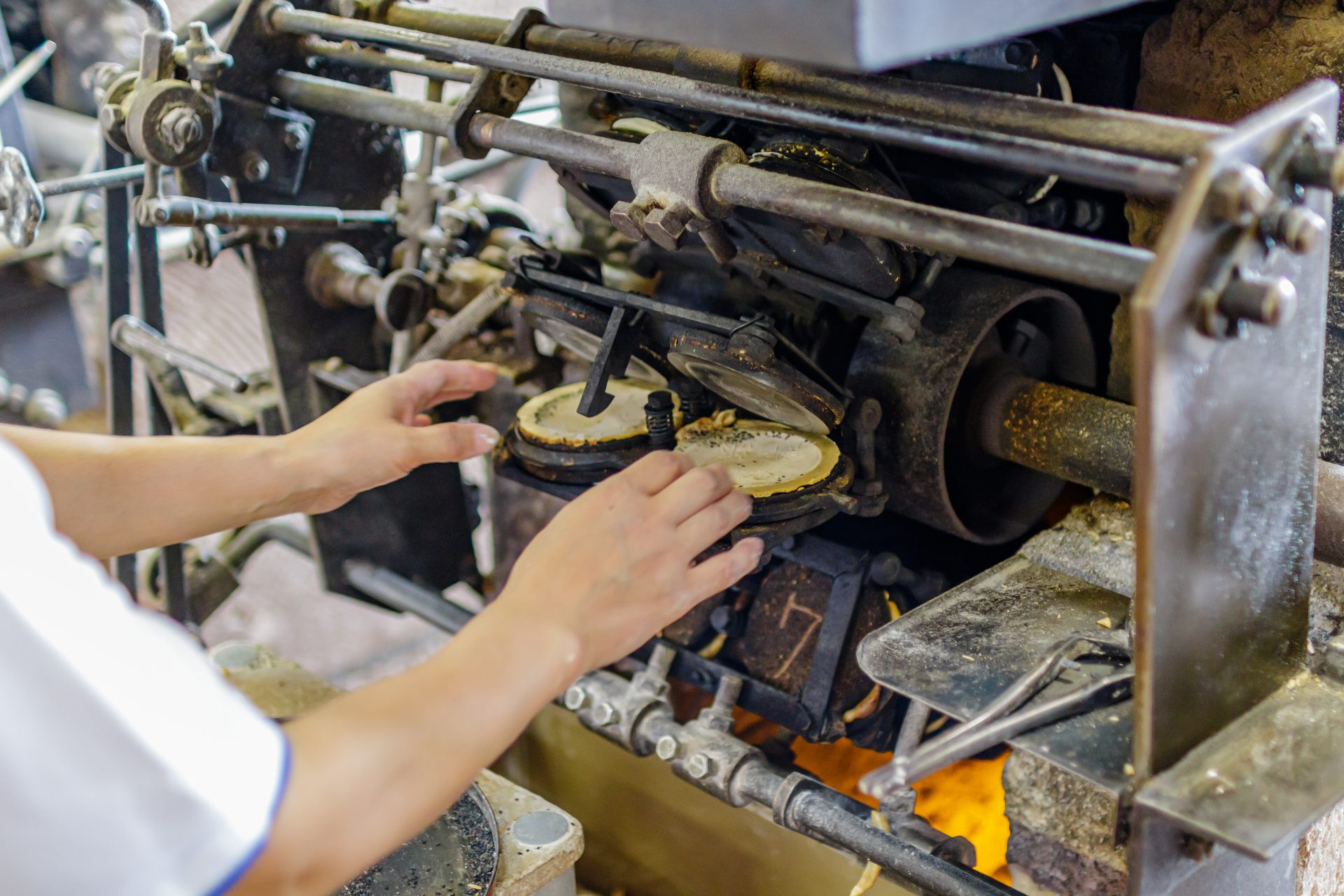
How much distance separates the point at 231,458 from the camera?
1.33 m

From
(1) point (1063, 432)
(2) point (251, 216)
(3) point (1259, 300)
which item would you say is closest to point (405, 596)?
(2) point (251, 216)

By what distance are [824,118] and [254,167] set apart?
1.15 m

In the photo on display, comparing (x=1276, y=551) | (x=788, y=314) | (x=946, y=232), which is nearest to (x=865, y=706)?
(x=788, y=314)

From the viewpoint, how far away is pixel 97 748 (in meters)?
0.69

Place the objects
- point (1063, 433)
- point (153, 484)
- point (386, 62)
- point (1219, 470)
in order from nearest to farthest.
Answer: point (1219, 470) < point (153, 484) < point (1063, 433) < point (386, 62)

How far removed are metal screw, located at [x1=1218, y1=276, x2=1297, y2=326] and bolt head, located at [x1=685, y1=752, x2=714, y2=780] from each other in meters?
0.93

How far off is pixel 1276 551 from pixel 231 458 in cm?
108

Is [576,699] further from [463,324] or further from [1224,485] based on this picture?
[1224,485]

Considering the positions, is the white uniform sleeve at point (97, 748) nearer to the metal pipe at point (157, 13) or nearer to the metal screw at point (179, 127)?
the metal screw at point (179, 127)

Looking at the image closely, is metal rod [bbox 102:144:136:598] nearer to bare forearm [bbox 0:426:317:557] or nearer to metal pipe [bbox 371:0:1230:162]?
bare forearm [bbox 0:426:317:557]

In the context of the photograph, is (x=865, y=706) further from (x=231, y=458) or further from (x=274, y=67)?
(x=274, y=67)

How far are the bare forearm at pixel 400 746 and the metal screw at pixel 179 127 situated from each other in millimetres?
1062

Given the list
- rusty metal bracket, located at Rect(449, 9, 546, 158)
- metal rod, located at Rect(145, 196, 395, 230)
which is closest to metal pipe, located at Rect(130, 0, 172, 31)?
metal rod, located at Rect(145, 196, 395, 230)

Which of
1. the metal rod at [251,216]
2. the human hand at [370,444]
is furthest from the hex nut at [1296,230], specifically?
the metal rod at [251,216]
